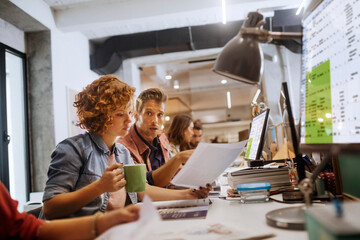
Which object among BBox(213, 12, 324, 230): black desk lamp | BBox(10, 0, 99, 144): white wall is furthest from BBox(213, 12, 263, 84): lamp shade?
BBox(10, 0, 99, 144): white wall

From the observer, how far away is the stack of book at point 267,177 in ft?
4.57

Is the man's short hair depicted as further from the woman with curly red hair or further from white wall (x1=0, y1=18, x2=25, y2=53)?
white wall (x1=0, y1=18, x2=25, y2=53)

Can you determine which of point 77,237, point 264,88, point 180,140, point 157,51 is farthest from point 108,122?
point 264,88

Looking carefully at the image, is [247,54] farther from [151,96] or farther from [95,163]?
[151,96]

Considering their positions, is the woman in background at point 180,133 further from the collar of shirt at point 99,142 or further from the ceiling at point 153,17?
the collar of shirt at point 99,142

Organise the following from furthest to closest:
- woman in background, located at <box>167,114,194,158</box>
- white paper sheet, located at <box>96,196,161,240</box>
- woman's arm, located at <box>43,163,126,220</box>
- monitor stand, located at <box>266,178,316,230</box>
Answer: woman in background, located at <box>167,114,194,158</box> < woman's arm, located at <box>43,163,126,220</box> < monitor stand, located at <box>266,178,316,230</box> < white paper sheet, located at <box>96,196,161,240</box>

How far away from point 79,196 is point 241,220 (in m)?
0.57

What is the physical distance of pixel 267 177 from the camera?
1.40 metres

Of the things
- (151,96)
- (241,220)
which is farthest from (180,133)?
(241,220)

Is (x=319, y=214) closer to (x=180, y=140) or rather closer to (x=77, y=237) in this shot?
(x=77, y=237)

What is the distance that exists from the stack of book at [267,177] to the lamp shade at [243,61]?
643 mm

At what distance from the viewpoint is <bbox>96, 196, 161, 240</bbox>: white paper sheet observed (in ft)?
1.78

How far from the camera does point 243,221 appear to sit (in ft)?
2.96

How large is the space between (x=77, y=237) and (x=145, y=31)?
5.26 metres
